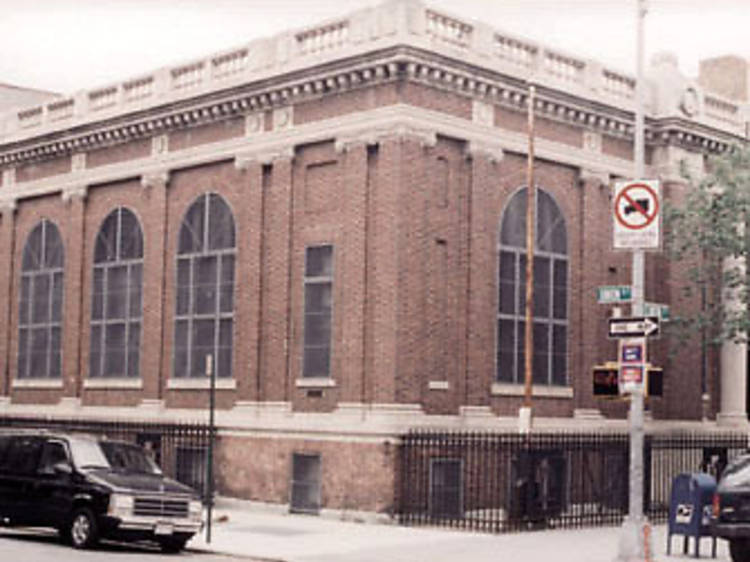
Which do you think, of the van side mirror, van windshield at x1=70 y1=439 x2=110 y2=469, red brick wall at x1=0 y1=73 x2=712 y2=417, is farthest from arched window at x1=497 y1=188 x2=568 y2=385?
the van side mirror

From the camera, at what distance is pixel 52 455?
886 inches

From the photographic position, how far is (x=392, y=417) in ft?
93.1

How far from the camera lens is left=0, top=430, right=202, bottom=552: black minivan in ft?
69.8

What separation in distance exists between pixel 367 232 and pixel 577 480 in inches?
306

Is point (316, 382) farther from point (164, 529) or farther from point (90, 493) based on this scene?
point (90, 493)

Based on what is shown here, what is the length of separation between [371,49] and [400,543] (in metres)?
10.9

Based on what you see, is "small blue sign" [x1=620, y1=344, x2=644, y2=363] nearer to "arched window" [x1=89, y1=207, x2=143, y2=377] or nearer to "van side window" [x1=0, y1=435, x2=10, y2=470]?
"van side window" [x1=0, y1=435, x2=10, y2=470]

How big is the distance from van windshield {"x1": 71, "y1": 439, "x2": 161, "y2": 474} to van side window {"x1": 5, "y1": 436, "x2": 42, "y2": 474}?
733 mm

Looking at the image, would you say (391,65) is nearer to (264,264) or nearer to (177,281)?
(264,264)

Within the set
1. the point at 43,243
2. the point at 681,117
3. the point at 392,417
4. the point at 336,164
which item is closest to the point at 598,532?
the point at 392,417

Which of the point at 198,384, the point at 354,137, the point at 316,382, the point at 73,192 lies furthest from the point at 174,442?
the point at 73,192

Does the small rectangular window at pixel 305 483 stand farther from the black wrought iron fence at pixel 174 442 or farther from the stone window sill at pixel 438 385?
the stone window sill at pixel 438 385

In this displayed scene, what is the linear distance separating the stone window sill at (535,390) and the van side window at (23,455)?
11523mm

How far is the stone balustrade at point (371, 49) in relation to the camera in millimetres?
29531
